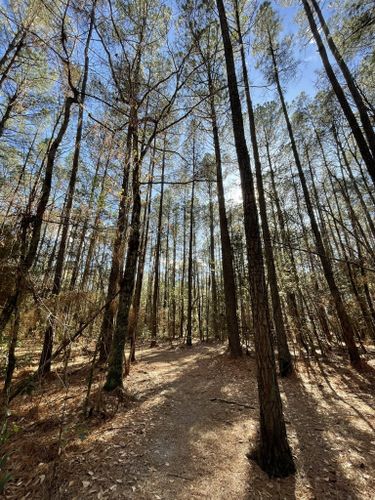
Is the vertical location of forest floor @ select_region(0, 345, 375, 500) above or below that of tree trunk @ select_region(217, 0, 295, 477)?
below

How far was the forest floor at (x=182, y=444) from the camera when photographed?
268cm

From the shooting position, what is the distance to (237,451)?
3406 mm

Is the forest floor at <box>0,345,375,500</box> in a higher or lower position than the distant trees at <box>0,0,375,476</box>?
lower

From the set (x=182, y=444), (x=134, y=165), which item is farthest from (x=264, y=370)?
(x=134, y=165)

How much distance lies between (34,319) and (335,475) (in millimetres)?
5193

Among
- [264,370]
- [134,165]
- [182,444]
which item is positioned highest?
[134,165]

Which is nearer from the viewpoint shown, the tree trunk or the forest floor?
the forest floor

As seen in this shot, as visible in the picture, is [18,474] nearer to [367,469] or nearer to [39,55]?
[367,469]

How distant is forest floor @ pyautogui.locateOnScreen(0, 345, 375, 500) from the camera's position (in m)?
2.68

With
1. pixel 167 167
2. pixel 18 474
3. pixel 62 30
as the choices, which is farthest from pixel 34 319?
pixel 167 167

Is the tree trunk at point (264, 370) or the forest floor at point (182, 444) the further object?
the tree trunk at point (264, 370)

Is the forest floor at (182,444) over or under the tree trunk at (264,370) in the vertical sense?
under

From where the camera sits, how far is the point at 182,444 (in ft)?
11.5

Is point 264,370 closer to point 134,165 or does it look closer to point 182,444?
point 182,444
